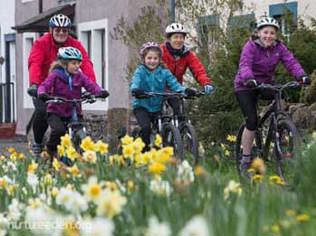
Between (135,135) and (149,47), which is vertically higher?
(149,47)

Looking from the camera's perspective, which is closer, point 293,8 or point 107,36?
point 293,8

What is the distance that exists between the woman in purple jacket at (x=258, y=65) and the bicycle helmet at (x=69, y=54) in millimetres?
1623

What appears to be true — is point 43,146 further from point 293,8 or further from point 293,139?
point 293,8

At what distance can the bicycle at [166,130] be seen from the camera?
33.6 feet

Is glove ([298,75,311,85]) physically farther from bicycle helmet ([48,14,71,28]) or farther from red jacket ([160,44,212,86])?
bicycle helmet ([48,14,71,28])

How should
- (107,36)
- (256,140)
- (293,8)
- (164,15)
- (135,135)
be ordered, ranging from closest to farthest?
Answer: (256,140), (135,135), (293,8), (164,15), (107,36)

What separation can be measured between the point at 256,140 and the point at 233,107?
3007 millimetres

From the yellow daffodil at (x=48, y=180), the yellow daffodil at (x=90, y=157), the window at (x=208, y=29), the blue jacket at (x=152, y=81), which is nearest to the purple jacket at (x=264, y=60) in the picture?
the blue jacket at (x=152, y=81)

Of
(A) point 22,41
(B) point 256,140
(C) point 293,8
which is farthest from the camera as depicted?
(A) point 22,41

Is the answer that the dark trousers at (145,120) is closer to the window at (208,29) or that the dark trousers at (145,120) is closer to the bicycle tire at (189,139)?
the bicycle tire at (189,139)

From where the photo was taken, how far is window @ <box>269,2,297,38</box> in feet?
53.0

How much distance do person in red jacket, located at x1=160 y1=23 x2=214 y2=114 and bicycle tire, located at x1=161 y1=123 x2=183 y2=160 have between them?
1.82 ft

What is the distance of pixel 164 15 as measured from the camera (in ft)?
72.5

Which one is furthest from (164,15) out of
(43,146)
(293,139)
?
(293,139)
